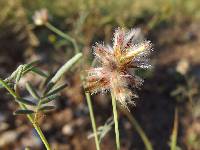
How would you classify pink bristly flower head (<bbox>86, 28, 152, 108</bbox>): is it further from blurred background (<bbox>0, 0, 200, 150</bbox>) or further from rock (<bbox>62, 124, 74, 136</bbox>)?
rock (<bbox>62, 124, 74, 136</bbox>)

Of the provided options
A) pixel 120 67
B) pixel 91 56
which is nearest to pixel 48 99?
pixel 120 67

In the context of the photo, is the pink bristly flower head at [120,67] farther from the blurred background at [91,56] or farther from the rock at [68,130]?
the rock at [68,130]

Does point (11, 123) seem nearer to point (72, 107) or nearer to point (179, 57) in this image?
point (72, 107)

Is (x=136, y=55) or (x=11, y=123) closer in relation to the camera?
(x=136, y=55)

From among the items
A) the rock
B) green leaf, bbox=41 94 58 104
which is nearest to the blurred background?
the rock

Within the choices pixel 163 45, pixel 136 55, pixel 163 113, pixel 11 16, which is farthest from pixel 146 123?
pixel 136 55

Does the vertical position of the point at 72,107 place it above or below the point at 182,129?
above

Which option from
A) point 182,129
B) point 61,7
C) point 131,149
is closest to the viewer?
point 131,149

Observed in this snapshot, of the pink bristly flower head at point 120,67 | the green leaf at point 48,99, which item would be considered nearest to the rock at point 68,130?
the green leaf at point 48,99
